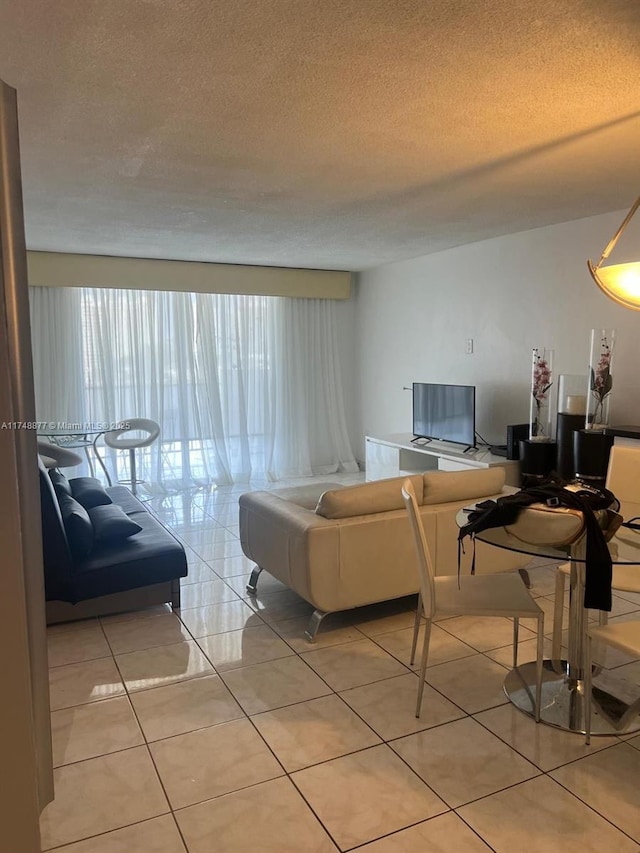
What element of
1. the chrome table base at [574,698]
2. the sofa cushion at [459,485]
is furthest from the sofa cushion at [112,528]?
the chrome table base at [574,698]

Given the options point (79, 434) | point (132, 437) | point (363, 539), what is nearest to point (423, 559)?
point (363, 539)

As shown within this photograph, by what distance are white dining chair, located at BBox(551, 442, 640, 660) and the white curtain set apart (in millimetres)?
4392

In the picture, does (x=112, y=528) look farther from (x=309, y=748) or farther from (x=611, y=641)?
(x=611, y=641)

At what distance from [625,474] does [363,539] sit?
1.46 metres

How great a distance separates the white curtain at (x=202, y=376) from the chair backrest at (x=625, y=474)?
4373mm

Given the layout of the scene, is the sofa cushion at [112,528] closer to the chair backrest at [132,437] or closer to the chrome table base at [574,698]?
the chrome table base at [574,698]

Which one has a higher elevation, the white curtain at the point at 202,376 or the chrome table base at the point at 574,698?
the white curtain at the point at 202,376

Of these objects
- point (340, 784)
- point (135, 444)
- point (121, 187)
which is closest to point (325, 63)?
point (121, 187)

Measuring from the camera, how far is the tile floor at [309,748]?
190 cm

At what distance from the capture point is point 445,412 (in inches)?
229

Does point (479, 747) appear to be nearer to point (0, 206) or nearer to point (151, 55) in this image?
point (0, 206)

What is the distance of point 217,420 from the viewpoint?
22.7 feet

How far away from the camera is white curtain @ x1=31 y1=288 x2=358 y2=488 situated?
618 centimetres

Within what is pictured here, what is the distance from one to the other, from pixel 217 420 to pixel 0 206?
6106mm
